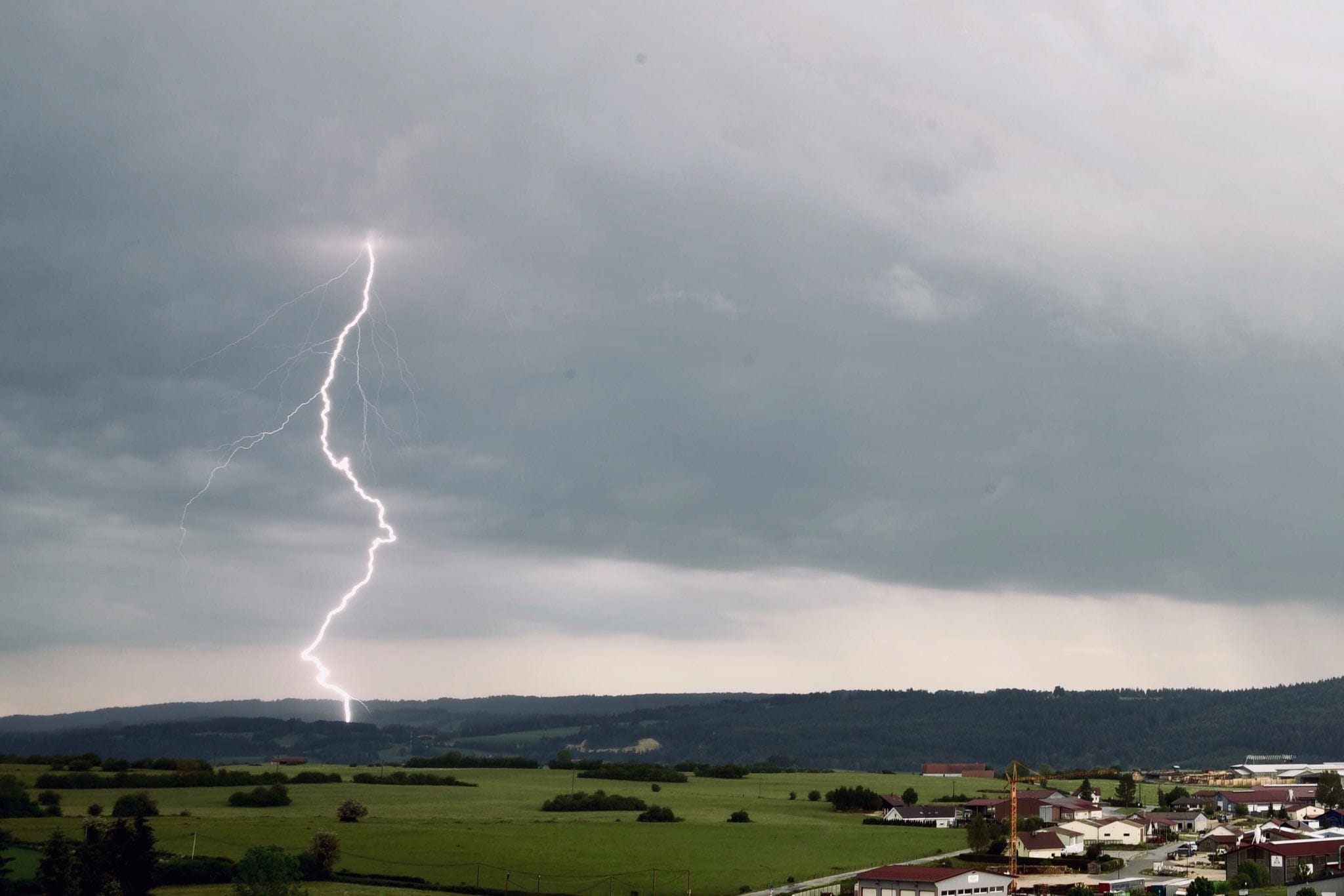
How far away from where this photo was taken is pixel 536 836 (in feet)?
293

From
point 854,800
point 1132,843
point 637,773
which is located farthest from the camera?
point 637,773

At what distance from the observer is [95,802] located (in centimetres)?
9844

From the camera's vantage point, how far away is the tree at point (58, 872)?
205ft

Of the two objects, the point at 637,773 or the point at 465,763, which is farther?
the point at 465,763

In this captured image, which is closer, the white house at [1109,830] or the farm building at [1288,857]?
the farm building at [1288,857]

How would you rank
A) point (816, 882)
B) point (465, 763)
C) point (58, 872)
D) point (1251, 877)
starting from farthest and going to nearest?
1. point (465, 763)
2. point (1251, 877)
3. point (816, 882)
4. point (58, 872)

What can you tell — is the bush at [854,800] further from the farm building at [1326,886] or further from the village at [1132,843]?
the farm building at [1326,886]

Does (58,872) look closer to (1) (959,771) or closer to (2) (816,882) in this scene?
(2) (816,882)

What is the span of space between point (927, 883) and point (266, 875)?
3195 centimetres

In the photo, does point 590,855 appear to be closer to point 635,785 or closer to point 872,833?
point 872,833

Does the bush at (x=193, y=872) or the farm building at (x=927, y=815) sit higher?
the bush at (x=193, y=872)

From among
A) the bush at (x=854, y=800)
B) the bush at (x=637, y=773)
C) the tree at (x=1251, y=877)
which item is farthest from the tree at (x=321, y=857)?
the bush at (x=637, y=773)

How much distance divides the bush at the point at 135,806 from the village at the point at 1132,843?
48141 mm

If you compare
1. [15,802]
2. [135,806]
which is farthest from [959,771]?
[15,802]
